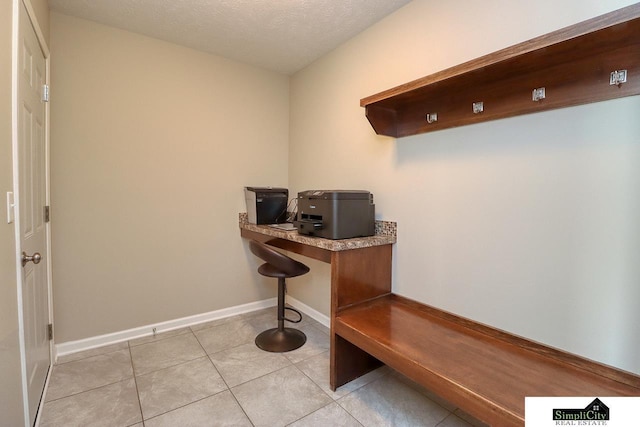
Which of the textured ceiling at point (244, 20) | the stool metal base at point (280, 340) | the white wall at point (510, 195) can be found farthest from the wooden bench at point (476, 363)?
the textured ceiling at point (244, 20)

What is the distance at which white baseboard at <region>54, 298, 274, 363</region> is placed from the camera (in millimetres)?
2257

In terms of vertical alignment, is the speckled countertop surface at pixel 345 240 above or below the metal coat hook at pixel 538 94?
A: below

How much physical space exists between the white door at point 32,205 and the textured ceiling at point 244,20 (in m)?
0.62

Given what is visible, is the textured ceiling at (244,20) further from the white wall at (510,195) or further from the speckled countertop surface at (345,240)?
the speckled countertop surface at (345,240)

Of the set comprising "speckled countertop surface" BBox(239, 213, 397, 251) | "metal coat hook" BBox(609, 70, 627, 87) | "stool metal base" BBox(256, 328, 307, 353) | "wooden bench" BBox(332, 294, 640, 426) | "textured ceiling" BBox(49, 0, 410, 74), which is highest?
"textured ceiling" BBox(49, 0, 410, 74)

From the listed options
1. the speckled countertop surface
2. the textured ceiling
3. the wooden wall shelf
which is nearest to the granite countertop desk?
the speckled countertop surface

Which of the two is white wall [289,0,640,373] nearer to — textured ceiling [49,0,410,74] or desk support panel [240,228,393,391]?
desk support panel [240,228,393,391]

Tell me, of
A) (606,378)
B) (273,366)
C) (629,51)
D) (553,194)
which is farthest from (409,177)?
(273,366)

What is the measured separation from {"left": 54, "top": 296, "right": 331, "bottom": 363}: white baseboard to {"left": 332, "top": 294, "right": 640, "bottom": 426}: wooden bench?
119 centimetres

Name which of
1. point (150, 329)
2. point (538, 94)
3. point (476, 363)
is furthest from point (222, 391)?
point (538, 94)

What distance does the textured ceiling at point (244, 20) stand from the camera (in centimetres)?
203

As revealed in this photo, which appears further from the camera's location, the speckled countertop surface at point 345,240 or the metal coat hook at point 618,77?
the speckled countertop surface at point 345,240

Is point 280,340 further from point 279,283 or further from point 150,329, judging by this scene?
point 150,329

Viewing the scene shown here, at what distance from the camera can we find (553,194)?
1361 millimetres
